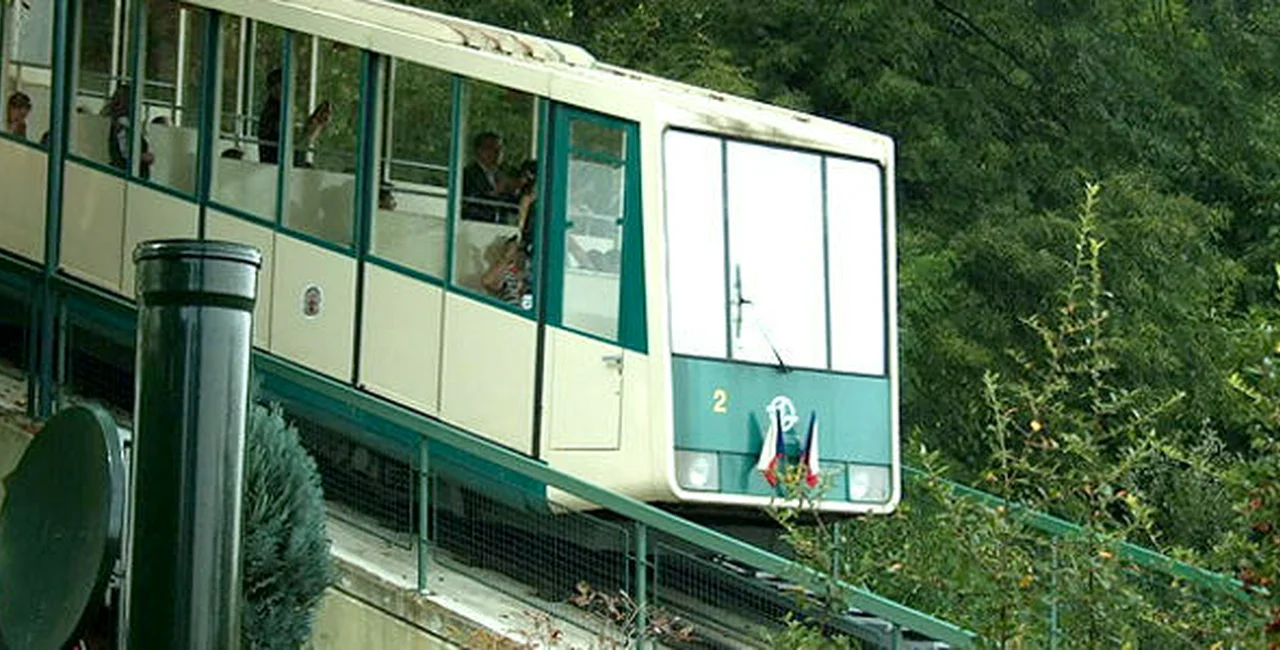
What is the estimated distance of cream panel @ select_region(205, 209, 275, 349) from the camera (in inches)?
701

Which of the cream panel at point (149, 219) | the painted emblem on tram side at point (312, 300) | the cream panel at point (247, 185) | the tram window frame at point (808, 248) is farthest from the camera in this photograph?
the cream panel at point (149, 219)

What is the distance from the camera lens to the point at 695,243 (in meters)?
16.1

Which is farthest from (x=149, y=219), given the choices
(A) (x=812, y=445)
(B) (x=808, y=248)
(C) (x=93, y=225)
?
(A) (x=812, y=445)

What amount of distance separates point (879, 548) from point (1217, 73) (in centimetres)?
1324

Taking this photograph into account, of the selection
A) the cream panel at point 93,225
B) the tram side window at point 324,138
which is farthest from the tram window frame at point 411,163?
the cream panel at point 93,225

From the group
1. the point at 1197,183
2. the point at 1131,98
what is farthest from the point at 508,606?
the point at 1197,183

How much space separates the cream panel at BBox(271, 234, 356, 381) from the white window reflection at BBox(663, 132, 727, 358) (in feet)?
7.73

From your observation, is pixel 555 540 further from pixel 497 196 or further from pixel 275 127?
pixel 275 127

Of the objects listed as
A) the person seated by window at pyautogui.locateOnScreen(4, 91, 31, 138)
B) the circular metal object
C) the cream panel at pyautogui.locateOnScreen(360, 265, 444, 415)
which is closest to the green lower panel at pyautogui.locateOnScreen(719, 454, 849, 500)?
the cream panel at pyautogui.locateOnScreen(360, 265, 444, 415)

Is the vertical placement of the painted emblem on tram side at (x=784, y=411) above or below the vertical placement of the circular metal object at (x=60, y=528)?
above

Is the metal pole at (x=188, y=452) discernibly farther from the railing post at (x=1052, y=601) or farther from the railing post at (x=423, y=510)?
the railing post at (x=423, y=510)

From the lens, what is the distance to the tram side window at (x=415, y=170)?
55.8 ft

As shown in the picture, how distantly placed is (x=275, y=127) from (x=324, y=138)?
0.42 m

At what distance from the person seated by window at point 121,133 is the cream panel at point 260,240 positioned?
0.78m
